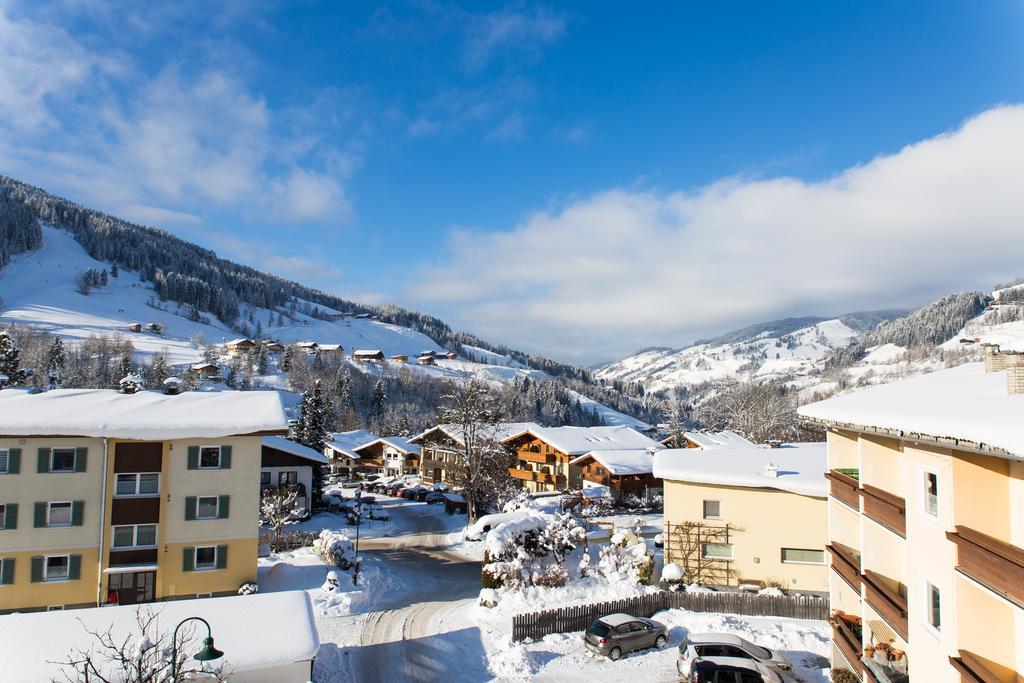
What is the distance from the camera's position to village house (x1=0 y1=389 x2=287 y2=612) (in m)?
23.8

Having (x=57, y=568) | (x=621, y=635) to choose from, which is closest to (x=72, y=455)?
(x=57, y=568)

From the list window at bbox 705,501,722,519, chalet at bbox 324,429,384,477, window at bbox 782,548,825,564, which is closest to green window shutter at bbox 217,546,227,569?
window at bbox 705,501,722,519

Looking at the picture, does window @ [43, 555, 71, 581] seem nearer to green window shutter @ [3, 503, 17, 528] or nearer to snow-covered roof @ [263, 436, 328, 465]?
green window shutter @ [3, 503, 17, 528]

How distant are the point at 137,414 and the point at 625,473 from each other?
38768 mm

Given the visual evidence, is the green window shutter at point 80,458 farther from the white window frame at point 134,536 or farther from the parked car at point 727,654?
the parked car at point 727,654

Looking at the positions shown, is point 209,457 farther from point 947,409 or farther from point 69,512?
point 947,409

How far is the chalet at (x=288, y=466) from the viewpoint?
4669 cm

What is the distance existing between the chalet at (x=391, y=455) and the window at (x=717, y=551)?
52.5 m

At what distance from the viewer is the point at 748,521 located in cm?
2795

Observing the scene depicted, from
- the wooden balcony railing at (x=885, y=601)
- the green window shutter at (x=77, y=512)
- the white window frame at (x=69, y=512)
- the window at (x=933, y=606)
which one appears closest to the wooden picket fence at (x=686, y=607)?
the wooden balcony railing at (x=885, y=601)

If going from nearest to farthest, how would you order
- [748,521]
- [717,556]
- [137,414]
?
[137,414] → [748,521] → [717,556]

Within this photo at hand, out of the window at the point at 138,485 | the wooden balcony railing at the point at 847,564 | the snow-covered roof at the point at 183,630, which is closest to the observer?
→ the snow-covered roof at the point at 183,630

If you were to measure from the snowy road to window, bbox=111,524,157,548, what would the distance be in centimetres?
1034

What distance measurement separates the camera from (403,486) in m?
66.0
